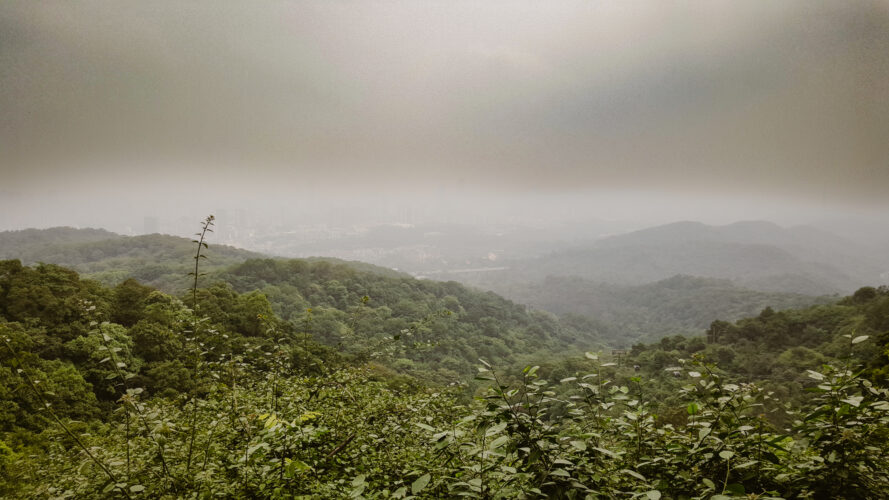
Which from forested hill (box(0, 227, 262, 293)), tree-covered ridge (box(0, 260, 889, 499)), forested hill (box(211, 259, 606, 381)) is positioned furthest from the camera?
forested hill (box(0, 227, 262, 293))

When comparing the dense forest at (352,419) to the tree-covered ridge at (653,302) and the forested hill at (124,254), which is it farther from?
the tree-covered ridge at (653,302)

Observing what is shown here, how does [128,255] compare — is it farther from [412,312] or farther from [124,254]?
[412,312]

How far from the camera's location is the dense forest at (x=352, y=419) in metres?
1.65

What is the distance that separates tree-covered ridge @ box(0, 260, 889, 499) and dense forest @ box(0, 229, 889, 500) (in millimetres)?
22

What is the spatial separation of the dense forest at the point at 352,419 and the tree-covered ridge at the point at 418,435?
0.9 inches

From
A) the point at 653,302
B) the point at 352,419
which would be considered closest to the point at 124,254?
the point at 352,419

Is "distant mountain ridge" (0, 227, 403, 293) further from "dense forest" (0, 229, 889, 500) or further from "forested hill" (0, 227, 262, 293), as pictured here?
"dense forest" (0, 229, 889, 500)

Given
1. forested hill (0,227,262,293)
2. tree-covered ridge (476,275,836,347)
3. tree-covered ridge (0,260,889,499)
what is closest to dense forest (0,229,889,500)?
tree-covered ridge (0,260,889,499)

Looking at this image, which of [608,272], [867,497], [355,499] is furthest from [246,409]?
[608,272]

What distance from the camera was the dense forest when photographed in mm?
1654


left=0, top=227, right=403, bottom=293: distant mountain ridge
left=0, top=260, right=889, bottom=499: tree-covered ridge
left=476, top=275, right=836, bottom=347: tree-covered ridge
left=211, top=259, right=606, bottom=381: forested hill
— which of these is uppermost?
left=0, top=260, right=889, bottom=499: tree-covered ridge

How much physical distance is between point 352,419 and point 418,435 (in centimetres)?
96

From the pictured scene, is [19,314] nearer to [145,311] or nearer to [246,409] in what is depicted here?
[145,311]

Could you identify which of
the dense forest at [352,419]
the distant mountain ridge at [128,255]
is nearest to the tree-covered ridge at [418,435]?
the dense forest at [352,419]
